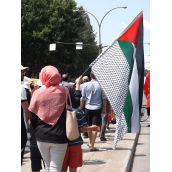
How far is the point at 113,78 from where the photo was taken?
4277mm

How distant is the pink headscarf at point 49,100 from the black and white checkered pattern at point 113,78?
0.52 m

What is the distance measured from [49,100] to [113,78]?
83cm

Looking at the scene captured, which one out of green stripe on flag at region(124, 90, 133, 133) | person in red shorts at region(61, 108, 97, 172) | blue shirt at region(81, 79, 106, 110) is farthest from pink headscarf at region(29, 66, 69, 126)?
blue shirt at region(81, 79, 106, 110)

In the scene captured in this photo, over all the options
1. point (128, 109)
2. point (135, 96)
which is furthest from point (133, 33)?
point (128, 109)

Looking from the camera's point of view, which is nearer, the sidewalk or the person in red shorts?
the person in red shorts

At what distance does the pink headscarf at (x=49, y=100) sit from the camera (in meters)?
4.02

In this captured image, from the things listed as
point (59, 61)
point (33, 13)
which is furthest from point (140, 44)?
point (59, 61)

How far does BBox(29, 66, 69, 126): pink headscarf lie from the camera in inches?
158

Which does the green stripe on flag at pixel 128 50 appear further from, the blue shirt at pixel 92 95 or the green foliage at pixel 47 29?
the green foliage at pixel 47 29

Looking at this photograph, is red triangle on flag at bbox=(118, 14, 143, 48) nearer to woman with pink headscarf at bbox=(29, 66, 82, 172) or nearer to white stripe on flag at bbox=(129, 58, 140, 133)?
white stripe on flag at bbox=(129, 58, 140, 133)

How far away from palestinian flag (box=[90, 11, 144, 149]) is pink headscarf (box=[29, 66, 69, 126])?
20.4 inches
